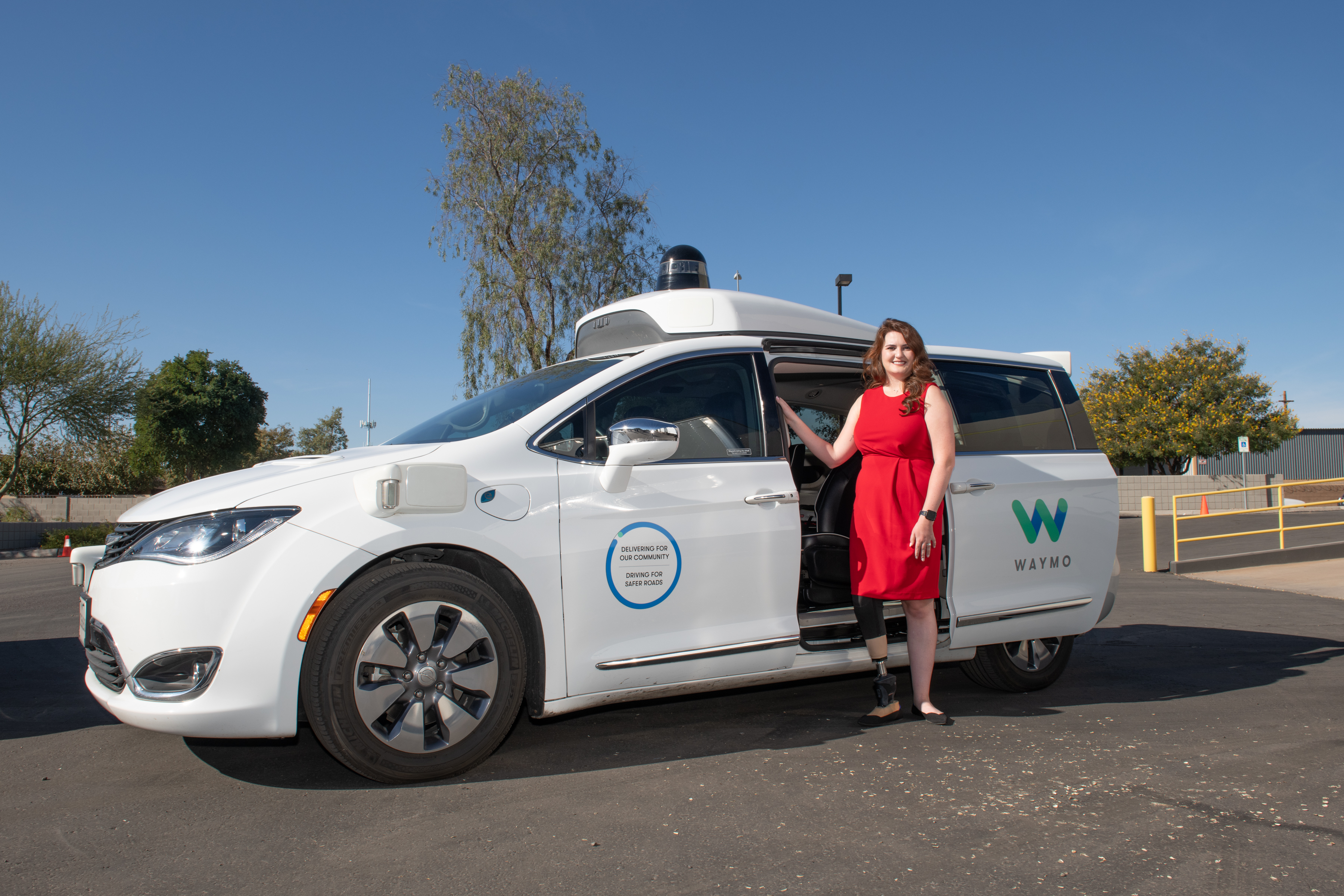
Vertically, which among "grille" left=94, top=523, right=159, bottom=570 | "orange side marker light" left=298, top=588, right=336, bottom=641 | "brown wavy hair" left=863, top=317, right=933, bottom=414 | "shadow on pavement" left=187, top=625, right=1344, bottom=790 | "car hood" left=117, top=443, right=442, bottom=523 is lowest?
Answer: "shadow on pavement" left=187, top=625, right=1344, bottom=790

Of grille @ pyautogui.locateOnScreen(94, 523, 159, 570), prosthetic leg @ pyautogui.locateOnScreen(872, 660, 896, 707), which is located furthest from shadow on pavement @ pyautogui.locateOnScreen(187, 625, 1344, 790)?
grille @ pyautogui.locateOnScreen(94, 523, 159, 570)

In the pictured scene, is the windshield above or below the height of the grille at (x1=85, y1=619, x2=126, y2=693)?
above

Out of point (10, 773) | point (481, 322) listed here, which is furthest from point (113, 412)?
point (10, 773)

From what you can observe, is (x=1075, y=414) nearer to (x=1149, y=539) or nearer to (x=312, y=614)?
(x=312, y=614)

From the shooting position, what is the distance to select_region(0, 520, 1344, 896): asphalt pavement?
239cm

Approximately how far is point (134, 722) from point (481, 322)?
21.3 metres

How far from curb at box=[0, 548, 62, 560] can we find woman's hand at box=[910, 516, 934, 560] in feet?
70.3

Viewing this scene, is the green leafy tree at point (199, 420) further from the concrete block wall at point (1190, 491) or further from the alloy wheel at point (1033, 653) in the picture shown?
the concrete block wall at point (1190, 491)

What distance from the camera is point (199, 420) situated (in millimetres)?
32531

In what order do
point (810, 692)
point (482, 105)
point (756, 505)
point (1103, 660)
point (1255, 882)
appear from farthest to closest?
point (482, 105) < point (1103, 660) < point (810, 692) < point (756, 505) < point (1255, 882)

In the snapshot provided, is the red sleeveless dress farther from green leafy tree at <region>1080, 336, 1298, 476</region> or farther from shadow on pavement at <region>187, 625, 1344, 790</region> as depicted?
green leafy tree at <region>1080, 336, 1298, 476</region>

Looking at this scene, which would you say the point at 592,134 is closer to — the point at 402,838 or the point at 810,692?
the point at 810,692

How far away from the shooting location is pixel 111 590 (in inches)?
117

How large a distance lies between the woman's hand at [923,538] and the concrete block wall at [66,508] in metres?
28.1
